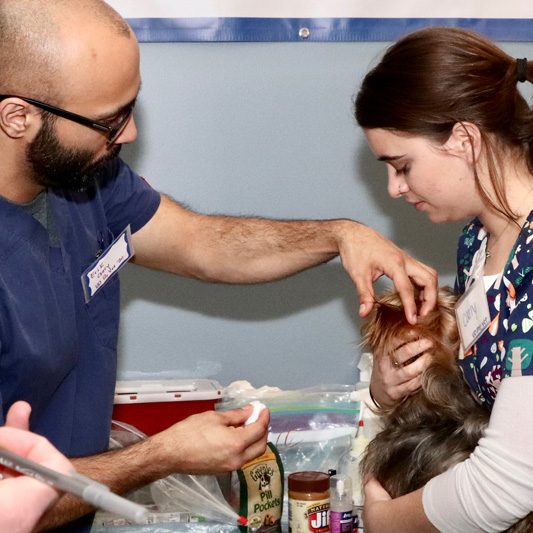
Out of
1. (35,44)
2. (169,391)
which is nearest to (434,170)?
(35,44)

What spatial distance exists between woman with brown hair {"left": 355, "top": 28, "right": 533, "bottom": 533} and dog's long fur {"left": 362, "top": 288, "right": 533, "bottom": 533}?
0.06 metres

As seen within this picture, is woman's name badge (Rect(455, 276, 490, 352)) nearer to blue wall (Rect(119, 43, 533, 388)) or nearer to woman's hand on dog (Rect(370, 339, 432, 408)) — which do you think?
woman's hand on dog (Rect(370, 339, 432, 408))

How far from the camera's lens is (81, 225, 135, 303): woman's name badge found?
1969 mm

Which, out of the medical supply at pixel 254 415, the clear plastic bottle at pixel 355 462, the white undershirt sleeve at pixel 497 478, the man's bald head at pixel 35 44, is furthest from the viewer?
the clear plastic bottle at pixel 355 462

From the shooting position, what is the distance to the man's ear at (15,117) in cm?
173

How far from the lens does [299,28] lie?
265 centimetres

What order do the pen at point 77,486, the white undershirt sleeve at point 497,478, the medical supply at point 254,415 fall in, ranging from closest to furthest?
the pen at point 77,486 → the white undershirt sleeve at point 497,478 → the medical supply at point 254,415

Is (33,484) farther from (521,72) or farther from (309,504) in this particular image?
(309,504)

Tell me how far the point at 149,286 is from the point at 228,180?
375 millimetres

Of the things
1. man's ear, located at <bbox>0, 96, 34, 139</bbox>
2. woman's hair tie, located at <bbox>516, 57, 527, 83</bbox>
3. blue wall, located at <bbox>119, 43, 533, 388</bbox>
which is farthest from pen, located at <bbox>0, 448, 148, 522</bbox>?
blue wall, located at <bbox>119, 43, 533, 388</bbox>

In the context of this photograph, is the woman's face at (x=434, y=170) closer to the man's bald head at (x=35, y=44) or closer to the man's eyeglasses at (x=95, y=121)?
the man's eyeglasses at (x=95, y=121)

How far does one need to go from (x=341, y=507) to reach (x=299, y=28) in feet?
4.16

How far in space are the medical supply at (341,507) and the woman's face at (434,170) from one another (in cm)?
82

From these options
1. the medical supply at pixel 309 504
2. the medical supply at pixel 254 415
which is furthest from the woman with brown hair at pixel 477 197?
the medical supply at pixel 309 504
